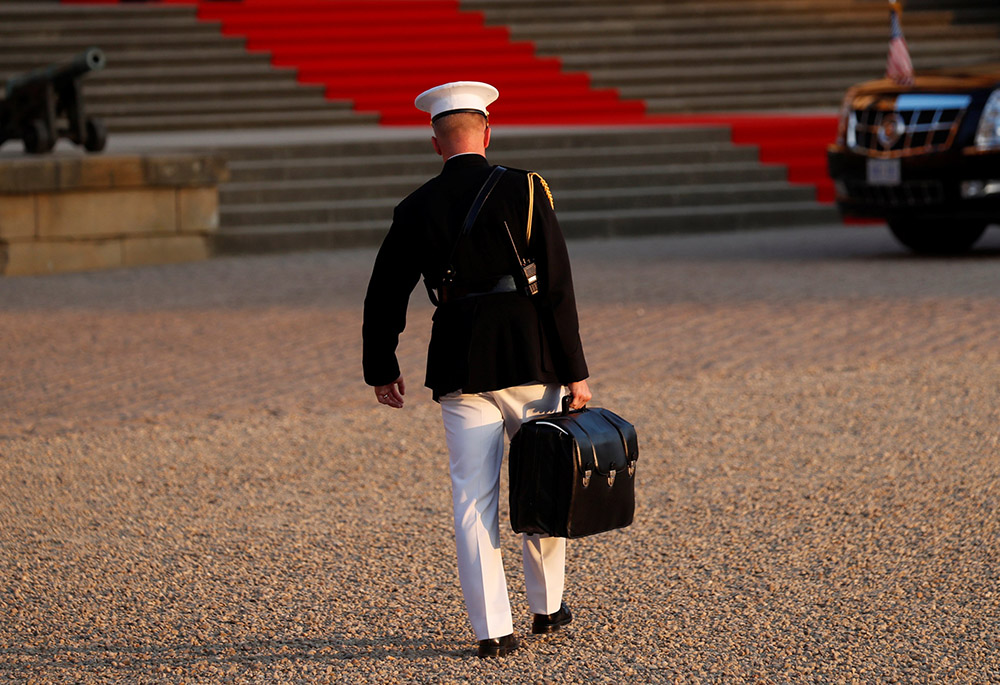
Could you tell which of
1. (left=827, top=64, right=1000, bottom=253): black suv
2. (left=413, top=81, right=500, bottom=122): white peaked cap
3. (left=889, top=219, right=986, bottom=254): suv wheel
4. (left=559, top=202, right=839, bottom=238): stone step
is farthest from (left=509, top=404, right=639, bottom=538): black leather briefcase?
(left=559, top=202, right=839, bottom=238): stone step

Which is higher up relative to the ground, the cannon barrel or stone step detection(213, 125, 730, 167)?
the cannon barrel

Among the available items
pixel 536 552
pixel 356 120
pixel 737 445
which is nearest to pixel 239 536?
pixel 536 552

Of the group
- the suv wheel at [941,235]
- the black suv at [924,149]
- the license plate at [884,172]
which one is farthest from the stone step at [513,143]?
the license plate at [884,172]

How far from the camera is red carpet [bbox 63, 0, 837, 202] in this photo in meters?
16.7

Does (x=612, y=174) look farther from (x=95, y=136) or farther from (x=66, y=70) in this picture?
(x=66, y=70)

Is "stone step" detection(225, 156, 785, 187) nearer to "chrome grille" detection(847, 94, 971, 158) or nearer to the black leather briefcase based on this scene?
"chrome grille" detection(847, 94, 971, 158)

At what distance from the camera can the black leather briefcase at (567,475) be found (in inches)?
136

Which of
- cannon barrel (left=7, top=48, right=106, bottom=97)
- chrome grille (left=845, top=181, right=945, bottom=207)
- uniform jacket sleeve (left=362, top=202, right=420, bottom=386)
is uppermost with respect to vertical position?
uniform jacket sleeve (left=362, top=202, right=420, bottom=386)

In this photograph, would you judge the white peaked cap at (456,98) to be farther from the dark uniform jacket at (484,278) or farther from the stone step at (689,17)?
the stone step at (689,17)

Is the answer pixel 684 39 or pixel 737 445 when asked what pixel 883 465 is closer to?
pixel 737 445

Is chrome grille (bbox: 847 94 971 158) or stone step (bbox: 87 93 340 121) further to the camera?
stone step (bbox: 87 93 340 121)

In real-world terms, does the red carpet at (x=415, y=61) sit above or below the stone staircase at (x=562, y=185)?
above

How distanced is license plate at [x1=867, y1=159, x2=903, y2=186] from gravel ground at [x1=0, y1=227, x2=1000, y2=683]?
1.81 metres

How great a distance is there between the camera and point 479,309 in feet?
11.6
